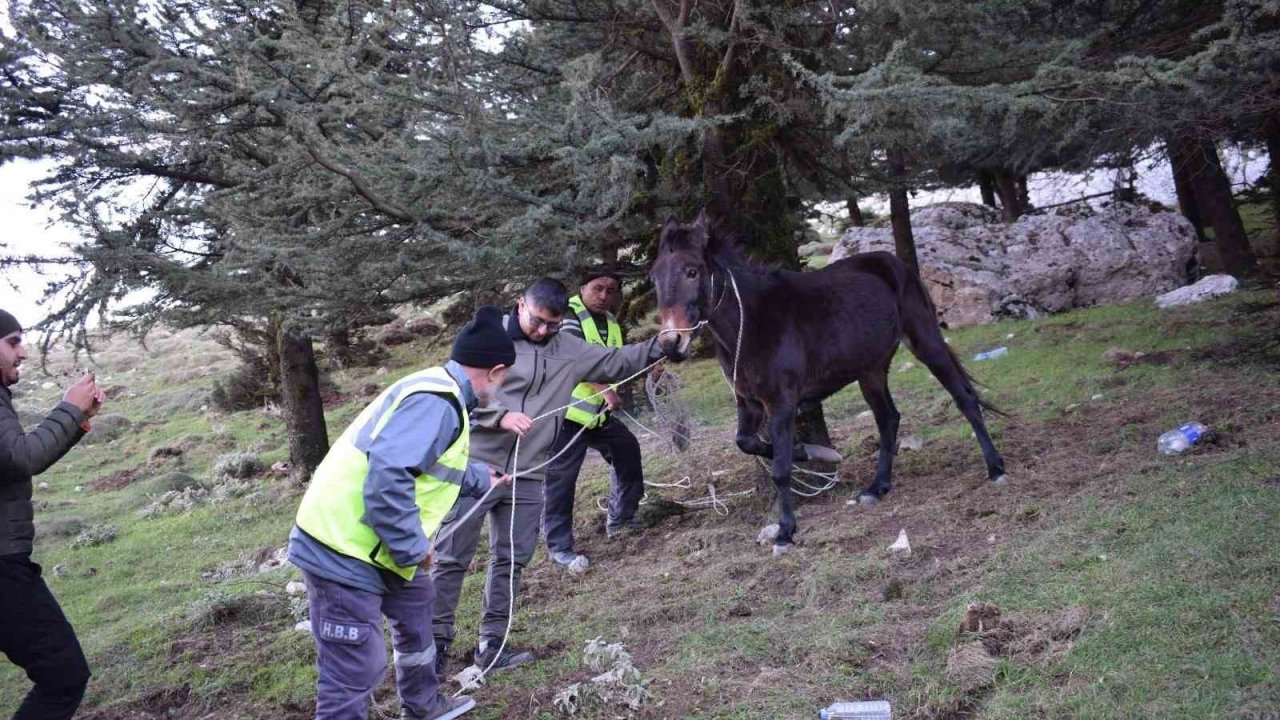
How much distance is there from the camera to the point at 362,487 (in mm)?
3797

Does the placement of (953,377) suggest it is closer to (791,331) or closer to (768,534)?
(791,331)

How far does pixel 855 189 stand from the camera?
30.9 feet

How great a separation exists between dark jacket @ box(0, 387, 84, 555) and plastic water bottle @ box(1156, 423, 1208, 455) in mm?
6992

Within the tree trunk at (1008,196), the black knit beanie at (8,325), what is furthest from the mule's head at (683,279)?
the tree trunk at (1008,196)

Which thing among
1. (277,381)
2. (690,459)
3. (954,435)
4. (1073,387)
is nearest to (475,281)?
(690,459)

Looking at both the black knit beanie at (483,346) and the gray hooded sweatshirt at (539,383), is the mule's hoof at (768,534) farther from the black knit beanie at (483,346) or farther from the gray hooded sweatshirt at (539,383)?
the black knit beanie at (483,346)

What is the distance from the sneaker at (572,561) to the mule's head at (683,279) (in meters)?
2.06

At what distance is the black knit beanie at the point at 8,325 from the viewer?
4.54 metres

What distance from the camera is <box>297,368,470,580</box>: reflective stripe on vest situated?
150 inches

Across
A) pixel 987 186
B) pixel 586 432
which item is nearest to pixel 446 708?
pixel 586 432

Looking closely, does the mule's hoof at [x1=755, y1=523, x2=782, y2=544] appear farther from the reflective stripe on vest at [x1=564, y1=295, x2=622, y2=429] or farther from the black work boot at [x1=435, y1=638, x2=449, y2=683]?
the black work boot at [x1=435, y1=638, x2=449, y2=683]

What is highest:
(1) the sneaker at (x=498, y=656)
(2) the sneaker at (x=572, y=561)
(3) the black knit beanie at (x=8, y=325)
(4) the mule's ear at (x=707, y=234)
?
(3) the black knit beanie at (x=8, y=325)

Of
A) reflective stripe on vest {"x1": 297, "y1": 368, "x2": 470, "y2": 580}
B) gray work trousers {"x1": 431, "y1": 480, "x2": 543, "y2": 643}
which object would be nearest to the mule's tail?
gray work trousers {"x1": 431, "y1": 480, "x2": 543, "y2": 643}

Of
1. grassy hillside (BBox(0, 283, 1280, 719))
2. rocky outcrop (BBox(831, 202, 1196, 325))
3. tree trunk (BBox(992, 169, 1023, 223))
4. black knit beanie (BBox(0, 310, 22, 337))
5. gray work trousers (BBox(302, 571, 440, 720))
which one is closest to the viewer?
gray work trousers (BBox(302, 571, 440, 720))
